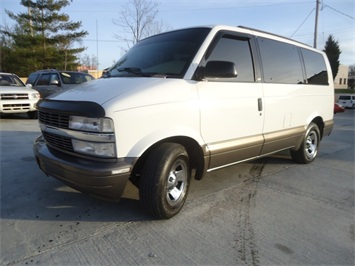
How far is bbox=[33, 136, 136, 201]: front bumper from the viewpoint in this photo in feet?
9.54

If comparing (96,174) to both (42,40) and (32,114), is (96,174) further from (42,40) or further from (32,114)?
(42,40)

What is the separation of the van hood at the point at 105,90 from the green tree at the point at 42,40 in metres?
32.8

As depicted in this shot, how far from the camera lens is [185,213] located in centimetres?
360

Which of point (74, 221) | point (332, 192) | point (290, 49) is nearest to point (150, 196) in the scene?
point (74, 221)

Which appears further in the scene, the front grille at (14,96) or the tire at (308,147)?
the front grille at (14,96)

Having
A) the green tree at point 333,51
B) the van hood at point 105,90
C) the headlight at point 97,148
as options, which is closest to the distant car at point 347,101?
the green tree at point 333,51

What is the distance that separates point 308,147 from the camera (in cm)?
595

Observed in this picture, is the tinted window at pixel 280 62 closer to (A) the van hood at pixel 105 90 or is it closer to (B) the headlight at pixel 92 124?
(A) the van hood at pixel 105 90

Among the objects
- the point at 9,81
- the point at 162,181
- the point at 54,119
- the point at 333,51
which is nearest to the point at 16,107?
the point at 9,81

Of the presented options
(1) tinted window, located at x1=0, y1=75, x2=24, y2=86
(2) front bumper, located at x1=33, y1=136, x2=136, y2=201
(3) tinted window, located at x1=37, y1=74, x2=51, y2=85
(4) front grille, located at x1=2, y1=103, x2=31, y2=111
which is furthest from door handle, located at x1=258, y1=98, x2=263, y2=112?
(3) tinted window, located at x1=37, y1=74, x2=51, y2=85

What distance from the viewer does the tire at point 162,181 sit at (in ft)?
10.4

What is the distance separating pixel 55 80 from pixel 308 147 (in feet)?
30.9

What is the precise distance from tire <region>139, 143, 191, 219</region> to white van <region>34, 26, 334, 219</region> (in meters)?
0.01

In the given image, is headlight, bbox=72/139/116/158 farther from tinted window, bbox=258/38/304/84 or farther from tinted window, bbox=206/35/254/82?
tinted window, bbox=258/38/304/84
